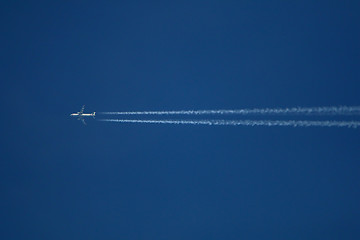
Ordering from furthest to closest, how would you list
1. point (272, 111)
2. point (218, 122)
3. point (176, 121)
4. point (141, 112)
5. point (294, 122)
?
point (141, 112), point (176, 121), point (218, 122), point (272, 111), point (294, 122)

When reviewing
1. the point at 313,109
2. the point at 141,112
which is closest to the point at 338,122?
the point at 313,109

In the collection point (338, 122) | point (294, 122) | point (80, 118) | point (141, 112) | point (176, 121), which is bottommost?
point (338, 122)

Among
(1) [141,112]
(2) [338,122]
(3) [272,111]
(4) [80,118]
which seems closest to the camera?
(2) [338,122]

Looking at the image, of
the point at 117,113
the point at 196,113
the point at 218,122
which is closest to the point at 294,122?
the point at 218,122

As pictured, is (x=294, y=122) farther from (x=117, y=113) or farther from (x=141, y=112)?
(x=117, y=113)

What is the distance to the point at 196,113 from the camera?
3123 centimetres

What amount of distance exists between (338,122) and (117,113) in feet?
84.5

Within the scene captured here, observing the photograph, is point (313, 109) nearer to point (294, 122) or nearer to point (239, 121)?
point (294, 122)

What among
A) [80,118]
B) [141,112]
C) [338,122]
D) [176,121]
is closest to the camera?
[338,122]

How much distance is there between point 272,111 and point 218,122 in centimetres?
521

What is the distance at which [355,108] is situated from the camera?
20.7 metres

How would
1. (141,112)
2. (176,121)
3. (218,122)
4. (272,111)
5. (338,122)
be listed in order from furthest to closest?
(141,112) < (176,121) < (218,122) < (272,111) < (338,122)

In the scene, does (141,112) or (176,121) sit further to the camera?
(141,112)

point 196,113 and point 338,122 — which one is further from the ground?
point 196,113
